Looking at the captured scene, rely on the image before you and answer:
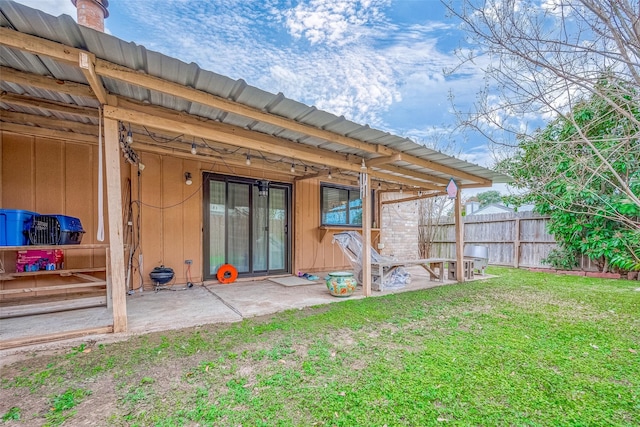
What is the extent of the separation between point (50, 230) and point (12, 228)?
32cm

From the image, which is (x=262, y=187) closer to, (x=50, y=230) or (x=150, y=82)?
(x=50, y=230)

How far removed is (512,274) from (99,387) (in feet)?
28.2

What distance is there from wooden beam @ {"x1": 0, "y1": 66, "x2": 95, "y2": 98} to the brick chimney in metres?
1.14

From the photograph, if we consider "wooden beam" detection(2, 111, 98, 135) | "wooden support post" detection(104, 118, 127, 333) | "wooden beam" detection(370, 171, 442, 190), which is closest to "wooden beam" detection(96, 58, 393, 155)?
"wooden support post" detection(104, 118, 127, 333)

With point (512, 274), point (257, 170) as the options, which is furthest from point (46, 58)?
point (512, 274)

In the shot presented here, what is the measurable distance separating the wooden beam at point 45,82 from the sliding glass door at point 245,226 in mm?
2847

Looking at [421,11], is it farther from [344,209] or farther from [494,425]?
[344,209]

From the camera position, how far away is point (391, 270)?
18.6 feet

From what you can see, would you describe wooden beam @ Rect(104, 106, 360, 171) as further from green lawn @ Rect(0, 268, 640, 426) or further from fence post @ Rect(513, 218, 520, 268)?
fence post @ Rect(513, 218, 520, 268)

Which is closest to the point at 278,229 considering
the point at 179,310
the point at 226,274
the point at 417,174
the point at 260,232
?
the point at 260,232

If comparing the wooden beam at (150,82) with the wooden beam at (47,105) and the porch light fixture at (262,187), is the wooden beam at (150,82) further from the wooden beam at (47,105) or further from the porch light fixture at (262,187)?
the porch light fixture at (262,187)

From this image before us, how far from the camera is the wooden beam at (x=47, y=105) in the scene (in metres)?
2.96

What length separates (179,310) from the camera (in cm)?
375

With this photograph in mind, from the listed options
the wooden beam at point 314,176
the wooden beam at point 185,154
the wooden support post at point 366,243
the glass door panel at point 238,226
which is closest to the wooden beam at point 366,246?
the wooden support post at point 366,243
